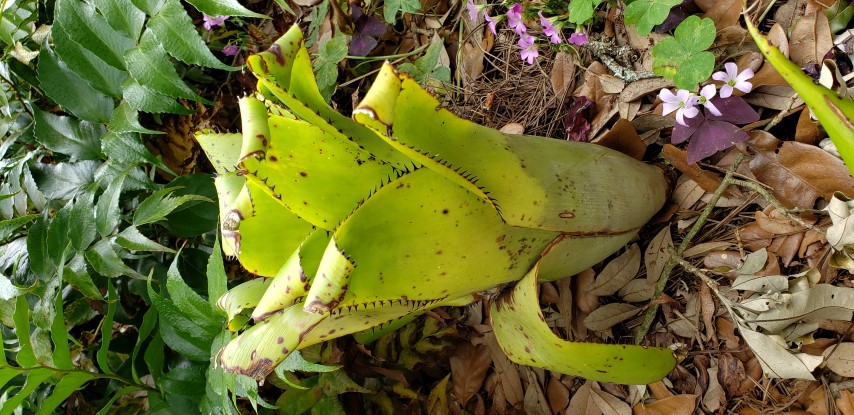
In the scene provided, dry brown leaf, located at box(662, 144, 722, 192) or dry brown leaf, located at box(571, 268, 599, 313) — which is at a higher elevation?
dry brown leaf, located at box(662, 144, 722, 192)

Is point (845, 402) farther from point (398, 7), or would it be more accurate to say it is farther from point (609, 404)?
point (398, 7)

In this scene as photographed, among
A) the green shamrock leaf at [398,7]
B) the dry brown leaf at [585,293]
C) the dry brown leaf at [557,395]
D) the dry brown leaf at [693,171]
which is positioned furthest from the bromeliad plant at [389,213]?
the green shamrock leaf at [398,7]

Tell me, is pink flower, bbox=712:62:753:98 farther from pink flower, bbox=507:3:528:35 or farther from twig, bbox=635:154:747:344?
pink flower, bbox=507:3:528:35

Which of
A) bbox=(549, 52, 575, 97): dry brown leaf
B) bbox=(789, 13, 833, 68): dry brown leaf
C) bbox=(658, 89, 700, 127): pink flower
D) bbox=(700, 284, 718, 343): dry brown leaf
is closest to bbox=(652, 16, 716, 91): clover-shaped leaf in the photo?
bbox=(658, 89, 700, 127): pink flower

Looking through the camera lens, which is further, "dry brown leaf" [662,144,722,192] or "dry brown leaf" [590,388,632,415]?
"dry brown leaf" [590,388,632,415]

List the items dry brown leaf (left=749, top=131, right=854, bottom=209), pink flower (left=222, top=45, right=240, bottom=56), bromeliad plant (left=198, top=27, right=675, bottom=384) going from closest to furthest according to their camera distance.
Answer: bromeliad plant (left=198, top=27, right=675, bottom=384) → dry brown leaf (left=749, top=131, right=854, bottom=209) → pink flower (left=222, top=45, right=240, bottom=56)

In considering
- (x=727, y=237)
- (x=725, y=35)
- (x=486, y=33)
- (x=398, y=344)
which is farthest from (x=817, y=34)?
(x=398, y=344)

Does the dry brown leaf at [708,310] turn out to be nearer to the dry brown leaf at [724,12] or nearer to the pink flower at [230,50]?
the dry brown leaf at [724,12]
